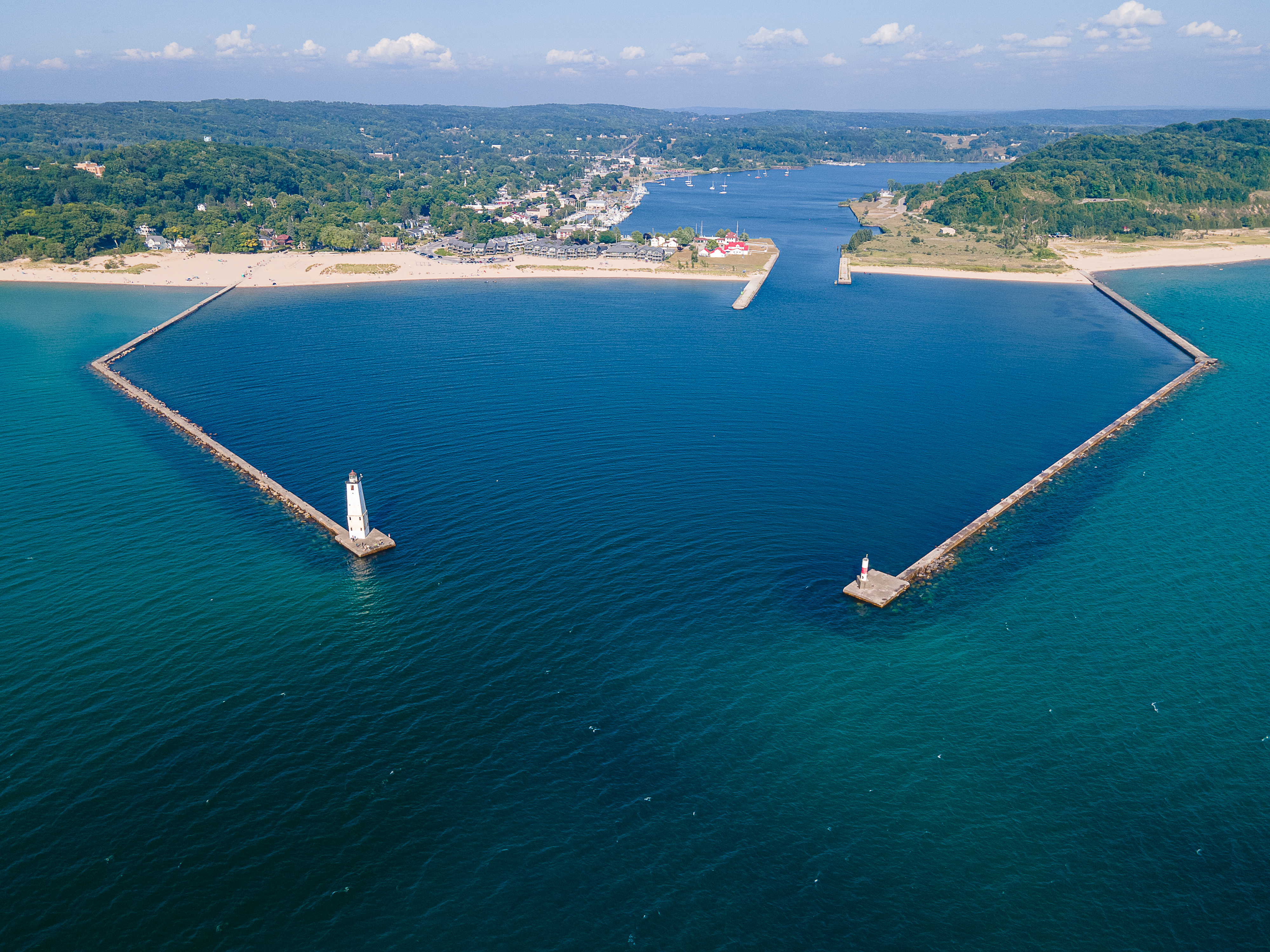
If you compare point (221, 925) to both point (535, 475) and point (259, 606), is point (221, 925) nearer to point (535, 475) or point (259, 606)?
point (259, 606)

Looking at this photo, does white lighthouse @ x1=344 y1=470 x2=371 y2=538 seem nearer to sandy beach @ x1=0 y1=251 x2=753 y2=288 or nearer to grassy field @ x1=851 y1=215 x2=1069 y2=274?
sandy beach @ x1=0 y1=251 x2=753 y2=288

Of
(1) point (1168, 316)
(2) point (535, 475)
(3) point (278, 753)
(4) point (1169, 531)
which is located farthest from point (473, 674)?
(1) point (1168, 316)

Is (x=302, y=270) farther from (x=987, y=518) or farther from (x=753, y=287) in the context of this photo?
(x=987, y=518)

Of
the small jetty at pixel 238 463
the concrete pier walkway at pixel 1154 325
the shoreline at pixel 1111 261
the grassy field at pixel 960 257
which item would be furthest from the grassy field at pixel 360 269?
the concrete pier walkway at pixel 1154 325

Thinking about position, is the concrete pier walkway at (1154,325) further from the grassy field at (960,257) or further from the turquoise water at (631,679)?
the turquoise water at (631,679)

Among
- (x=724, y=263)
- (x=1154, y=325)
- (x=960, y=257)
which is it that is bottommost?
(x=1154, y=325)

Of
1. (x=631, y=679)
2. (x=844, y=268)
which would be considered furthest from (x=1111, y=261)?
(x=631, y=679)
